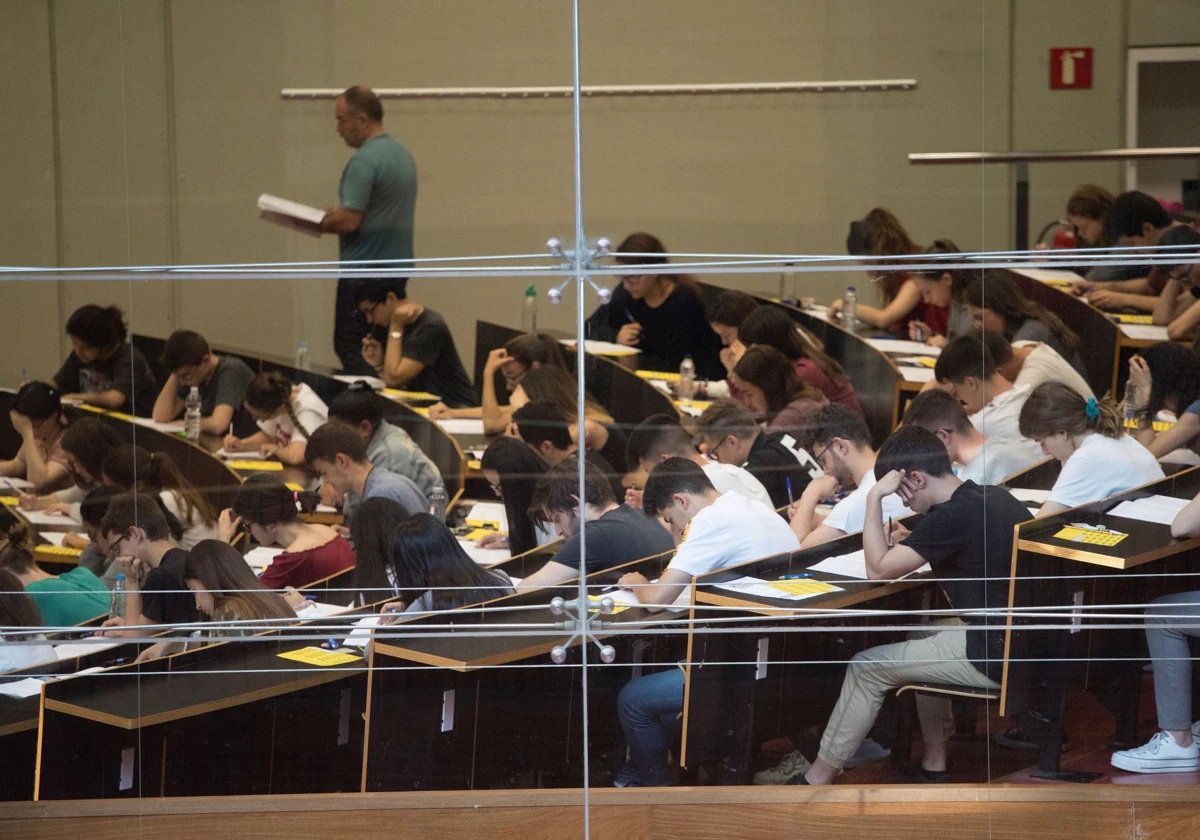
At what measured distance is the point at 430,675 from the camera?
2068 mm

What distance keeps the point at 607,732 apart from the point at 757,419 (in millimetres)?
576

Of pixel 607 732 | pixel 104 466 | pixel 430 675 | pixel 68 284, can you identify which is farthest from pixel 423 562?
pixel 68 284

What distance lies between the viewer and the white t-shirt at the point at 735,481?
2127 millimetres

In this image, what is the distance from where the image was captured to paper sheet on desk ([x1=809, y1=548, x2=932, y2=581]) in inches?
82.2

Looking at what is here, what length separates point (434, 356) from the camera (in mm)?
2266

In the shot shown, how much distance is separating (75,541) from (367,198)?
2.53ft

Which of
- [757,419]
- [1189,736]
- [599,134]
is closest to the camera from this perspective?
[1189,736]

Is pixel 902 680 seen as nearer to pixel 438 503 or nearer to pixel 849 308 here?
pixel 849 308

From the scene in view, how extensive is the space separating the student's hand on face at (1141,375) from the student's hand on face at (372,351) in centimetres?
126

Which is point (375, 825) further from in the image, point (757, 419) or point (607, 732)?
point (757, 419)

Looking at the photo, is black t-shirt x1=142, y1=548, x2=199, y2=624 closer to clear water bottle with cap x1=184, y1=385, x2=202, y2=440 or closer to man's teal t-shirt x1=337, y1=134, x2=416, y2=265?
clear water bottle with cap x1=184, y1=385, x2=202, y2=440

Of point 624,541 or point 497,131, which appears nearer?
point 624,541

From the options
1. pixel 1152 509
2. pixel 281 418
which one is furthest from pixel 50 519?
pixel 1152 509

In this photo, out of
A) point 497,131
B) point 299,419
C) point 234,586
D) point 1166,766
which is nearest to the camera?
point 1166,766
